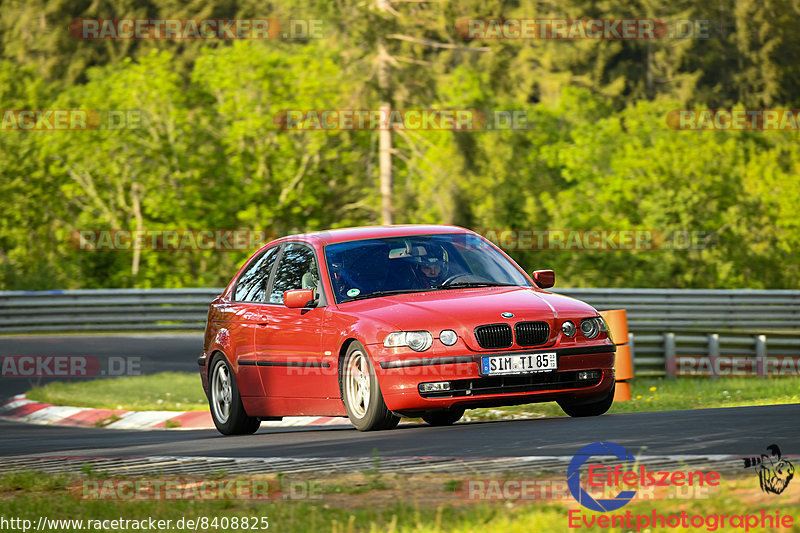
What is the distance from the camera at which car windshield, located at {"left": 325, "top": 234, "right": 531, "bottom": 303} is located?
1017 cm

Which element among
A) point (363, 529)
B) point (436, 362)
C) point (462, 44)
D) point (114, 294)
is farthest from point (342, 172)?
point (363, 529)

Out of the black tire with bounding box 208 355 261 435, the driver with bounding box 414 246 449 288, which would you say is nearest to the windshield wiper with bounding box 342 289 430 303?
the driver with bounding box 414 246 449 288

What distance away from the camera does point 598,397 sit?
991 centimetres

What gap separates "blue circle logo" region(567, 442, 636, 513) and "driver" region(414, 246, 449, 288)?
2.77m

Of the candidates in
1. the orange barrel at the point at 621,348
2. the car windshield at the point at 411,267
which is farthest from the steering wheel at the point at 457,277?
the orange barrel at the point at 621,348

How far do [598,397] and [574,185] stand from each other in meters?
47.1

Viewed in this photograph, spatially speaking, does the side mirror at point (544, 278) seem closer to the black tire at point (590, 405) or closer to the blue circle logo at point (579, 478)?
the black tire at point (590, 405)

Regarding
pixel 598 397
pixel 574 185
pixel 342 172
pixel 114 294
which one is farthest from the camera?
pixel 574 185

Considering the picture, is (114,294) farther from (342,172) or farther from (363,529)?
(363,529)

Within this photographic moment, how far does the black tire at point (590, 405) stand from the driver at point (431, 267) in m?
1.39

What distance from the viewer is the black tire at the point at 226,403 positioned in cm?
1116

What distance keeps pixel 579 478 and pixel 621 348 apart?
7459 mm

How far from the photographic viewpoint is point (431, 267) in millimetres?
10398

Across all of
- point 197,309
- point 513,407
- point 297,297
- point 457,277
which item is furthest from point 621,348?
point 197,309
